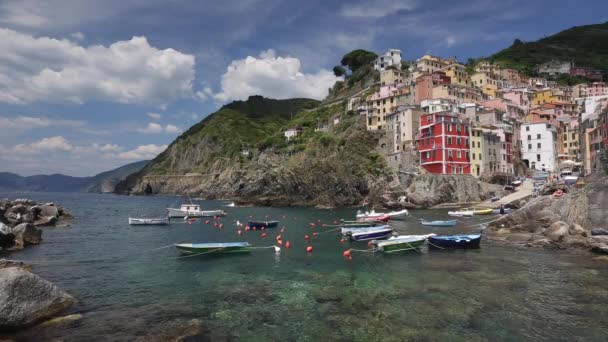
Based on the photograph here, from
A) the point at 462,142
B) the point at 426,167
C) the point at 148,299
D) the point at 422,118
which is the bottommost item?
the point at 148,299

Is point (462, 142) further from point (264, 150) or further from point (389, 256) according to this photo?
point (264, 150)

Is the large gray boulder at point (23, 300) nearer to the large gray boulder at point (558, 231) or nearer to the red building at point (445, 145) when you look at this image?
the large gray boulder at point (558, 231)

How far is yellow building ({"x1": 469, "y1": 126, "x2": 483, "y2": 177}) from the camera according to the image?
262ft

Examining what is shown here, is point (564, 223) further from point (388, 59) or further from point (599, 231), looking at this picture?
point (388, 59)

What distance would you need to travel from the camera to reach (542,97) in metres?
114

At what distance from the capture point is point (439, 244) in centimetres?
3338

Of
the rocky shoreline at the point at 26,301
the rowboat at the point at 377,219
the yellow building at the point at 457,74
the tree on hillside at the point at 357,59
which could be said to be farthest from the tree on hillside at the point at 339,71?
the rocky shoreline at the point at 26,301

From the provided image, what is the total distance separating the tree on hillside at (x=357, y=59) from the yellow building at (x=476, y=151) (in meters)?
79.2

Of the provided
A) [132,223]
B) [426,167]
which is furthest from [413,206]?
[132,223]

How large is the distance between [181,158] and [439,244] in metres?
184

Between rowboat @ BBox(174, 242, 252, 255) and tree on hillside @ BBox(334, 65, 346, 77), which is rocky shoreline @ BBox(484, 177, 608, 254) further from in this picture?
tree on hillside @ BBox(334, 65, 346, 77)

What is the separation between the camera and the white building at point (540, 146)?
289ft

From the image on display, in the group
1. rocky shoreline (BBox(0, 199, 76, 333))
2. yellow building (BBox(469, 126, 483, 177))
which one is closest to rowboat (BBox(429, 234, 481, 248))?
rocky shoreline (BBox(0, 199, 76, 333))

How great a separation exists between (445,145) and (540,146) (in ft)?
103
